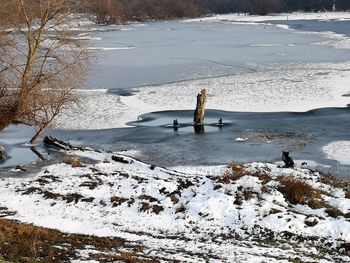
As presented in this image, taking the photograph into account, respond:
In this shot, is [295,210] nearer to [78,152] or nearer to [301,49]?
[78,152]

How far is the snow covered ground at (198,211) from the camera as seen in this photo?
32.7 ft

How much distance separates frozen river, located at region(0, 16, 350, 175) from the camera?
1938 cm

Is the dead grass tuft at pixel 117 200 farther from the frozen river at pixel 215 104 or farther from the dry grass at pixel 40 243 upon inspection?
the frozen river at pixel 215 104

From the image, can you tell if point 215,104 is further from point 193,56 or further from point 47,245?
point 47,245

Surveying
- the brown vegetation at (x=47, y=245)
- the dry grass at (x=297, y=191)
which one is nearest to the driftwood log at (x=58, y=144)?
the dry grass at (x=297, y=191)

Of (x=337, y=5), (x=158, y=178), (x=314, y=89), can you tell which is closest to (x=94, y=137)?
(x=158, y=178)

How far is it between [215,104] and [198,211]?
1568 centimetres

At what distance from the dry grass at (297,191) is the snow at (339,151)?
4.79 meters

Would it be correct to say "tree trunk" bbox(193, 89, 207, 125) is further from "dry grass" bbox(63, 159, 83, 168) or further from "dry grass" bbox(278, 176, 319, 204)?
"dry grass" bbox(278, 176, 319, 204)

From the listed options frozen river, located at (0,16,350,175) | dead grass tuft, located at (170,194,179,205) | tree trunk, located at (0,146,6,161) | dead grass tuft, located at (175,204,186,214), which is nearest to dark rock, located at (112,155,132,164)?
frozen river, located at (0,16,350,175)

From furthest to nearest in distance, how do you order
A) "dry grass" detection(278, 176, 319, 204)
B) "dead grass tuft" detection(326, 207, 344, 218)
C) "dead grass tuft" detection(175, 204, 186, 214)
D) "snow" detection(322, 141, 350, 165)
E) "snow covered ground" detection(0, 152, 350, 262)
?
"snow" detection(322, 141, 350, 165)
"dry grass" detection(278, 176, 319, 204)
"dead grass tuft" detection(175, 204, 186, 214)
"dead grass tuft" detection(326, 207, 344, 218)
"snow covered ground" detection(0, 152, 350, 262)

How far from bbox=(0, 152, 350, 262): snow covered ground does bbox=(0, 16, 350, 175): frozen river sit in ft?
11.6

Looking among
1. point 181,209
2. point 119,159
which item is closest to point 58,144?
point 119,159

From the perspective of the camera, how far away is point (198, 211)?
11.9 metres
